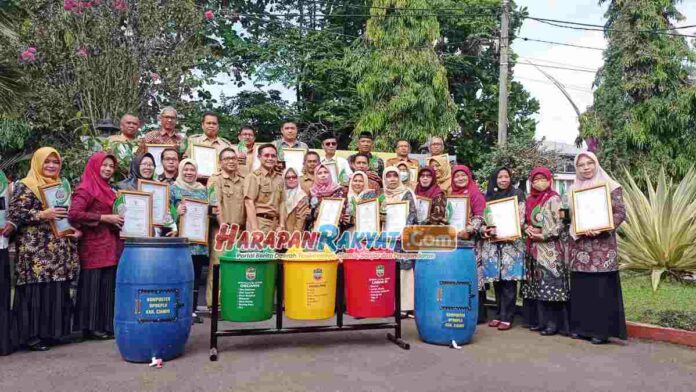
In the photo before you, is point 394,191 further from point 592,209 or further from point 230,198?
point 592,209

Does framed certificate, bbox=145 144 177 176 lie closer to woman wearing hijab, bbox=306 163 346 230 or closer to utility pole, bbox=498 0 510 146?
woman wearing hijab, bbox=306 163 346 230

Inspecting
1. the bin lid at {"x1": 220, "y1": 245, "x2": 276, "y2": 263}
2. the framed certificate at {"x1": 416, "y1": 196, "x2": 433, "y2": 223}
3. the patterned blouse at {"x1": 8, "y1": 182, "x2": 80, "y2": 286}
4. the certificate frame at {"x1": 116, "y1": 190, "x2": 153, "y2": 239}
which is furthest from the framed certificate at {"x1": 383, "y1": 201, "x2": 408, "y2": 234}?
the patterned blouse at {"x1": 8, "y1": 182, "x2": 80, "y2": 286}

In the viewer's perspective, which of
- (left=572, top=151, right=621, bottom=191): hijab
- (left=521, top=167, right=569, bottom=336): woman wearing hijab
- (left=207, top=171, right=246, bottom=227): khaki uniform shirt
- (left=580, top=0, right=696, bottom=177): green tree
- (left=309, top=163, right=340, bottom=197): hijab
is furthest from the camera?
(left=580, top=0, right=696, bottom=177): green tree

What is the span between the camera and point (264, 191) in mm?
6117

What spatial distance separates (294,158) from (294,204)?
3.08 ft

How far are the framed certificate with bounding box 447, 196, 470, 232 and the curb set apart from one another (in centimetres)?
201

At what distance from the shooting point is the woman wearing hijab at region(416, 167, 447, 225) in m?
6.08

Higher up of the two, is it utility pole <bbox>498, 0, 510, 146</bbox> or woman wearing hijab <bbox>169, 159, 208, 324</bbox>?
utility pole <bbox>498, 0, 510, 146</bbox>

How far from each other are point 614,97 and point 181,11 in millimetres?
13660

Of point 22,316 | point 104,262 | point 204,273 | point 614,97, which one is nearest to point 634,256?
point 204,273

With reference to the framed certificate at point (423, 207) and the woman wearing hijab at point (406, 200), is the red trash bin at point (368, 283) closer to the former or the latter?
the woman wearing hijab at point (406, 200)

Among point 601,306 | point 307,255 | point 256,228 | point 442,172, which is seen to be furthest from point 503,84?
point 307,255

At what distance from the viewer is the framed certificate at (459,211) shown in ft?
20.2

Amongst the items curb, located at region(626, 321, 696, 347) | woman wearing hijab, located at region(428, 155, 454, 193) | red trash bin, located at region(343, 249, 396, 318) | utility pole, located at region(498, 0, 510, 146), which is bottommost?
curb, located at region(626, 321, 696, 347)
